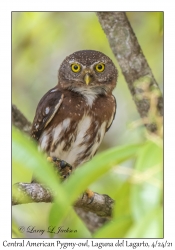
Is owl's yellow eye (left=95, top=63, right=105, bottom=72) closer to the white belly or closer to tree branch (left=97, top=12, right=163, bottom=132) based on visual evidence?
tree branch (left=97, top=12, right=163, bottom=132)

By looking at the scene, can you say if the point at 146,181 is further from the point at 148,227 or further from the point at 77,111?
the point at 77,111

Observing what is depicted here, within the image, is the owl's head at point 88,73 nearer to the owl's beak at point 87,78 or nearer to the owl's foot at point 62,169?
the owl's beak at point 87,78

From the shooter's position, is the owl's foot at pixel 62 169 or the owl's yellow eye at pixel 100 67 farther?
the owl's yellow eye at pixel 100 67

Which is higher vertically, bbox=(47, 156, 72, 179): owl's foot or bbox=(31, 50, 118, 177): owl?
bbox=(31, 50, 118, 177): owl

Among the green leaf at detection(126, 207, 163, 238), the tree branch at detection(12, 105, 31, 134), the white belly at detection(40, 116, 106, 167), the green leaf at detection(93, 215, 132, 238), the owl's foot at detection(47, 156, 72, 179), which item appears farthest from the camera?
the tree branch at detection(12, 105, 31, 134)

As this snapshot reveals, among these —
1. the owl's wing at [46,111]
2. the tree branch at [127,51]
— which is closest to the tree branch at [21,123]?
the owl's wing at [46,111]

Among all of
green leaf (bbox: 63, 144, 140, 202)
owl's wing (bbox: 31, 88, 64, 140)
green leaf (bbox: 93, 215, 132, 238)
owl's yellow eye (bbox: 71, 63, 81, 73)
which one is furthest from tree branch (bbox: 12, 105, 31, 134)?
green leaf (bbox: 63, 144, 140, 202)
